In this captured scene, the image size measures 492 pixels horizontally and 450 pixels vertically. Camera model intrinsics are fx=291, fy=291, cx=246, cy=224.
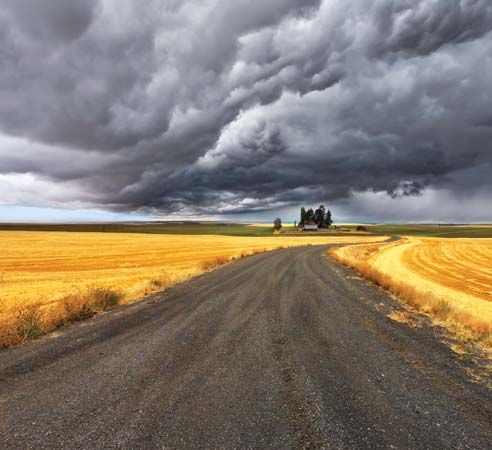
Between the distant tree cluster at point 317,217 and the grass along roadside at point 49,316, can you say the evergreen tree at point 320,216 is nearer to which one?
the distant tree cluster at point 317,217

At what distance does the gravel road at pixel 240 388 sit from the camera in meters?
4.10

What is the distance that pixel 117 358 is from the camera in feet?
21.7

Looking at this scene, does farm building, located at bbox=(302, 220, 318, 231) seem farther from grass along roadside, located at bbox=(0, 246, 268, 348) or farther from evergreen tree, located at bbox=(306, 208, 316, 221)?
grass along roadside, located at bbox=(0, 246, 268, 348)

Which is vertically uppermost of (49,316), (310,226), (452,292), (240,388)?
Answer: (310,226)

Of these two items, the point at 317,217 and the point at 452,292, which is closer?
the point at 452,292

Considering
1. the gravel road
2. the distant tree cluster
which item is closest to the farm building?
the distant tree cluster

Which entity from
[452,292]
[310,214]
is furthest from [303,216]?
[452,292]

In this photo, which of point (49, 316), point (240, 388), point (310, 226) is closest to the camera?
point (240, 388)

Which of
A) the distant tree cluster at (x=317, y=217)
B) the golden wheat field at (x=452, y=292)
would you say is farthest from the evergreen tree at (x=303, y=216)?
the golden wheat field at (x=452, y=292)

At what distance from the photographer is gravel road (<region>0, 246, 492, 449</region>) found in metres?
4.10

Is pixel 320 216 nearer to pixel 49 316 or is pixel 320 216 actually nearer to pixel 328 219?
pixel 328 219

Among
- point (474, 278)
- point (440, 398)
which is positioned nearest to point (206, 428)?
point (440, 398)

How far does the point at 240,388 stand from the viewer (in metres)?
5.35

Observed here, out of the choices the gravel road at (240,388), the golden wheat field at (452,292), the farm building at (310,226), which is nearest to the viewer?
the gravel road at (240,388)
